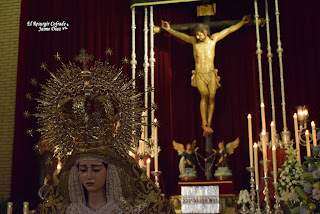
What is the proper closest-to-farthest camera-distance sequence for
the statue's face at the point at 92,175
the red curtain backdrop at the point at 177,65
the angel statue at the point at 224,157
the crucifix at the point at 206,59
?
the statue's face at the point at 92,175
the angel statue at the point at 224,157
the crucifix at the point at 206,59
the red curtain backdrop at the point at 177,65

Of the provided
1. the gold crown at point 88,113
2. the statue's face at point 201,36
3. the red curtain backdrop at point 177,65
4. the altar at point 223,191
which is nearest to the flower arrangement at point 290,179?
the gold crown at point 88,113

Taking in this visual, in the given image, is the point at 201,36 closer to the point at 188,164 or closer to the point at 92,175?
the point at 188,164

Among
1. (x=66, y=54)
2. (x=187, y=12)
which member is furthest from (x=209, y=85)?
(x=66, y=54)

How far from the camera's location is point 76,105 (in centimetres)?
339

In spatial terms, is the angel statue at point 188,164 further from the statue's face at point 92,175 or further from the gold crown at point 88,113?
the statue's face at point 92,175

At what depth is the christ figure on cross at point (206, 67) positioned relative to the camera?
6316mm

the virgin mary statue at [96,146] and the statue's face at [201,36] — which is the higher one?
the statue's face at [201,36]

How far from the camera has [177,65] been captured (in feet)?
22.7

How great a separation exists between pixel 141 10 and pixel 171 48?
693mm

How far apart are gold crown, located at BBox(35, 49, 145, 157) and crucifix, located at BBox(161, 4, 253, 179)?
282cm

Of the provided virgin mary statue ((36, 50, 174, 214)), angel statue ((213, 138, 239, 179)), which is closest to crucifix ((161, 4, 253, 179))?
angel statue ((213, 138, 239, 179))

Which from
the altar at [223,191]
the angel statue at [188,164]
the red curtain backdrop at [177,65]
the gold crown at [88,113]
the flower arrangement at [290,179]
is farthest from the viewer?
the red curtain backdrop at [177,65]

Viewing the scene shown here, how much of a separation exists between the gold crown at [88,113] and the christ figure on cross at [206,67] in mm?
2835

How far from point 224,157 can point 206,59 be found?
129 centimetres
